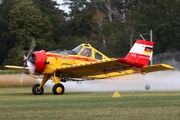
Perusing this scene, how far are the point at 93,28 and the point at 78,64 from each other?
53587 millimetres

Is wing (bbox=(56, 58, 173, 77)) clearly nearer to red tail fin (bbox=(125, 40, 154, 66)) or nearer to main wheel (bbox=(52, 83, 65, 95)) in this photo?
red tail fin (bbox=(125, 40, 154, 66))

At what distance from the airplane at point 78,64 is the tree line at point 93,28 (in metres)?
30.6

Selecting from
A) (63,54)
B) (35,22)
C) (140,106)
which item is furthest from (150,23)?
(140,106)

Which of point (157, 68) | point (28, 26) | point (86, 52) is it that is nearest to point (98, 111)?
point (86, 52)

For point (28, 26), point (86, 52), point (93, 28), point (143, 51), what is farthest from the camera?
point (93, 28)

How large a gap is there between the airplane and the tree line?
30628 millimetres

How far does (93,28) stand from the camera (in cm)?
7769

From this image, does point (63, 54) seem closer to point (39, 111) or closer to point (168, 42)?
point (39, 111)

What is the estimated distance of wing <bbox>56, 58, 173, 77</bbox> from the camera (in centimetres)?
2369

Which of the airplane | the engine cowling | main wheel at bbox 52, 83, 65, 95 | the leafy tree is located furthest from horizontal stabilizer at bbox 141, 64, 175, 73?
the leafy tree

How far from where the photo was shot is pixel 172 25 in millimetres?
63375

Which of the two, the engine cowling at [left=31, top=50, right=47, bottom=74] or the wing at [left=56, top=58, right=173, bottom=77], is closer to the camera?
the wing at [left=56, top=58, right=173, bottom=77]

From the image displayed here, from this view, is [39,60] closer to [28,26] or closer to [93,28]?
[28,26]

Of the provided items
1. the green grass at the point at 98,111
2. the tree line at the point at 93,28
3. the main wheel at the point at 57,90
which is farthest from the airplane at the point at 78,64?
the tree line at the point at 93,28
